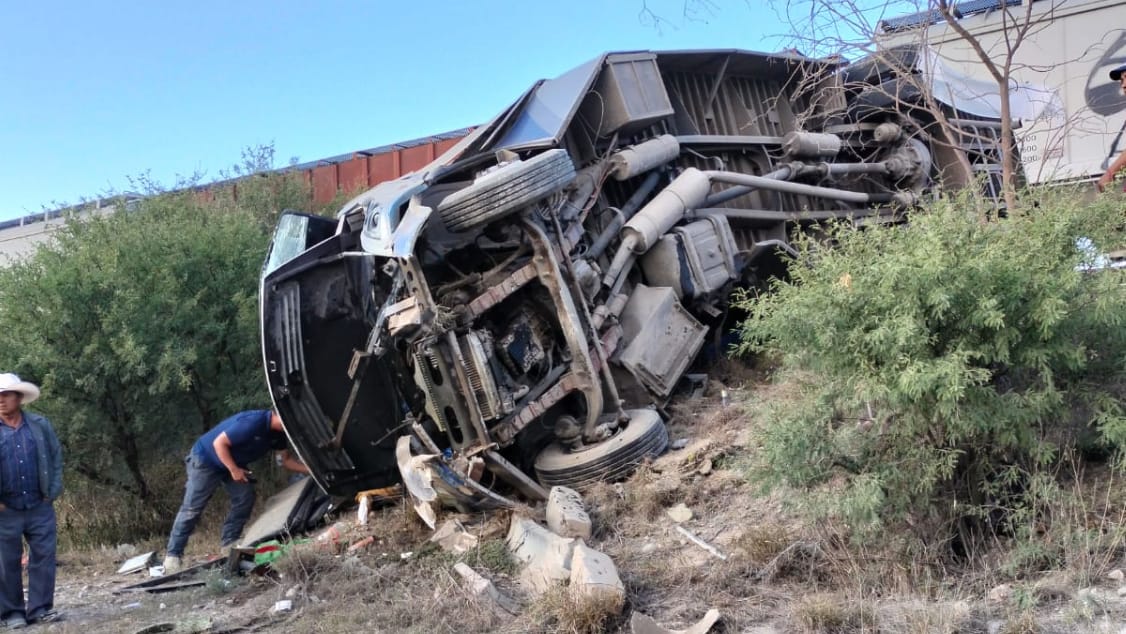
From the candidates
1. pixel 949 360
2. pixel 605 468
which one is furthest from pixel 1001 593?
pixel 605 468

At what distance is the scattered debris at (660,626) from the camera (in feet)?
12.2

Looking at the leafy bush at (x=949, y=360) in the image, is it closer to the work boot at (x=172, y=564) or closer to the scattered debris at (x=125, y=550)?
the work boot at (x=172, y=564)

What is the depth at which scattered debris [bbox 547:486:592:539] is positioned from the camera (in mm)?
5098

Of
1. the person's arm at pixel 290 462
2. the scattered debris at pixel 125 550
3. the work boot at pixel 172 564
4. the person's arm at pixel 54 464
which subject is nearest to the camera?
the person's arm at pixel 54 464

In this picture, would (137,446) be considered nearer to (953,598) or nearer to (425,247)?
(425,247)

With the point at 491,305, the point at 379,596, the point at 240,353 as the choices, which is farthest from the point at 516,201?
the point at 240,353

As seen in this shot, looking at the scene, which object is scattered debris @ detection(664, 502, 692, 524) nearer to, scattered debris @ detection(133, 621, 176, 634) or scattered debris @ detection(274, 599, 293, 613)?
scattered debris @ detection(274, 599, 293, 613)

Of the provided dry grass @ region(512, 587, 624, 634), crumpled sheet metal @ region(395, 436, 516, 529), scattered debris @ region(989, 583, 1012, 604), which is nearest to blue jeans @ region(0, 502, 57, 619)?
crumpled sheet metal @ region(395, 436, 516, 529)

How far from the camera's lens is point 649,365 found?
6984 mm

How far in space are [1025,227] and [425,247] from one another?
12.1 ft

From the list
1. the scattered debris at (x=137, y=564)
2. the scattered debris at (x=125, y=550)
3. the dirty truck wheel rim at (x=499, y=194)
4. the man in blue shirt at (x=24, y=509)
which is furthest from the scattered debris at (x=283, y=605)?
the scattered debris at (x=125, y=550)

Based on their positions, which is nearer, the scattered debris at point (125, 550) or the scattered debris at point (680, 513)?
the scattered debris at point (680, 513)

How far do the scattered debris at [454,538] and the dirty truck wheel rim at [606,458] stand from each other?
0.82 meters

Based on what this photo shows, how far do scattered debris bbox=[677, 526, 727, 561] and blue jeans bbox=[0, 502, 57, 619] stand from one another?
374cm
